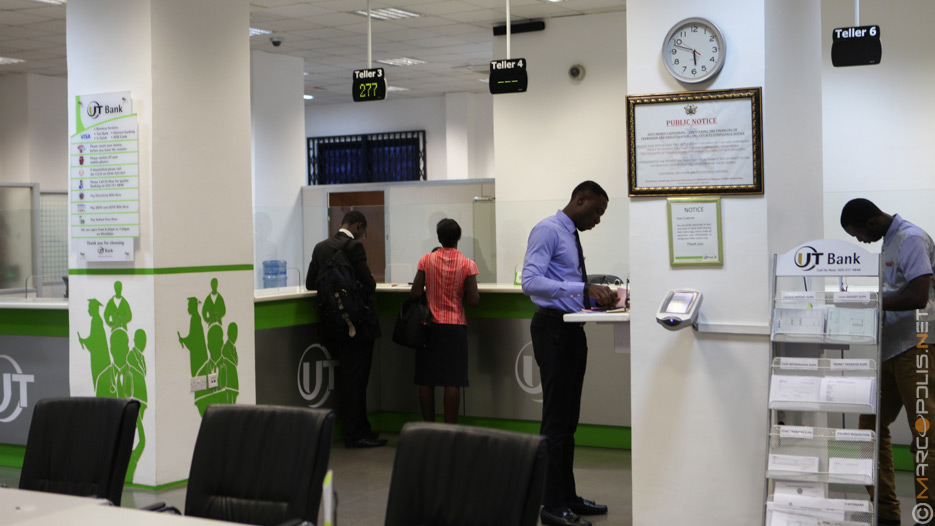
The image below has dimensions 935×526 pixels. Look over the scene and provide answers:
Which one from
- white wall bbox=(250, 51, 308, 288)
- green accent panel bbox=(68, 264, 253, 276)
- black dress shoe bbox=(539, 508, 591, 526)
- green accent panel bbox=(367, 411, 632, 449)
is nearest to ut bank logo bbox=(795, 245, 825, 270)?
black dress shoe bbox=(539, 508, 591, 526)

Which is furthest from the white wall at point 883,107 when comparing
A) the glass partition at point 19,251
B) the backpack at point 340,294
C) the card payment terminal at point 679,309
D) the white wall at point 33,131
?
the white wall at point 33,131

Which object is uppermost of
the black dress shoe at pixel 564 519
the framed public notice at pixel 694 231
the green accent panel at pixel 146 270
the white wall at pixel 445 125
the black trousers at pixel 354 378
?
the white wall at pixel 445 125

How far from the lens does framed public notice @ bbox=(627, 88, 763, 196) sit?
4059 mm

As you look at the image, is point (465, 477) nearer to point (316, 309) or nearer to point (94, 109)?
point (94, 109)

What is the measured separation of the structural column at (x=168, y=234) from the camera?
5.61 meters

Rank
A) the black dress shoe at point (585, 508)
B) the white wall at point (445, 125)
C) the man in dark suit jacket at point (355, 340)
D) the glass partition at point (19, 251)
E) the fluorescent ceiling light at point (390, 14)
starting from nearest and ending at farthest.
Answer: the black dress shoe at point (585, 508)
the man in dark suit jacket at point (355, 340)
the glass partition at point (19, 251)
the fluorescent ceiling light at point (390, 14)
the white wall at point (445, 125)

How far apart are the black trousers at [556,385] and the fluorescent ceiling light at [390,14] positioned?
5.53 m

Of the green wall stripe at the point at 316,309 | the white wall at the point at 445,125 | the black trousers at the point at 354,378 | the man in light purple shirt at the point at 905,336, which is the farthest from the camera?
the white wall at the point at 445,125

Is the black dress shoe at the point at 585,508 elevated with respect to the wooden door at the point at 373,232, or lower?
lower

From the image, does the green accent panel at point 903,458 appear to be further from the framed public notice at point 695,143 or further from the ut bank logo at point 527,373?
the framed public notice at point 695,143

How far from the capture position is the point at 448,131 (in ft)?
49.8

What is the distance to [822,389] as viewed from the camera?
12.4 ft

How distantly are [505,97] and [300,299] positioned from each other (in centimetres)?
396

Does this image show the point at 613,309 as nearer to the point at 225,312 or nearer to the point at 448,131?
the point at 225,312
